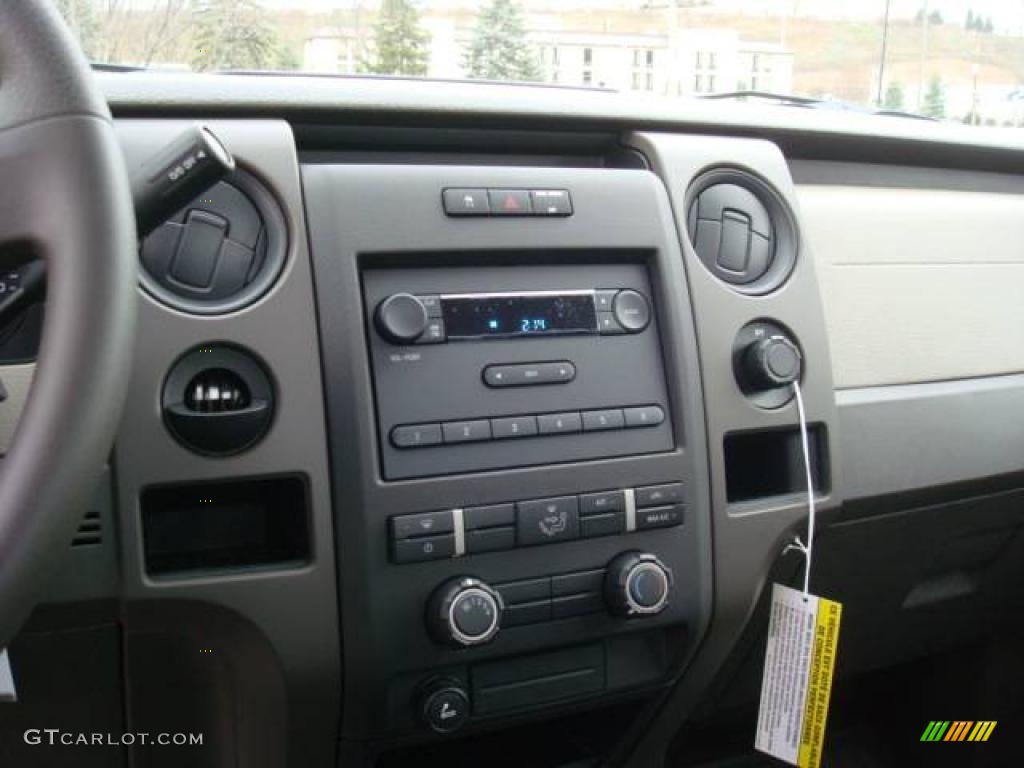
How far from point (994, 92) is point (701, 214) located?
969 mm

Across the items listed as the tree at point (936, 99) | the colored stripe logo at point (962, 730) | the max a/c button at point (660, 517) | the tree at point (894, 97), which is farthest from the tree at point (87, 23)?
the colored stripe logo at point (962, 730)

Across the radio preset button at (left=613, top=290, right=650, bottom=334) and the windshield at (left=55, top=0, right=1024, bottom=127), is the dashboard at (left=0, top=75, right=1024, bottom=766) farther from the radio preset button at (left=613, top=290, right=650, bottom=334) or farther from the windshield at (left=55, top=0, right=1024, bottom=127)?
the windshield at (left=55, top=0, right=1024, bottom=127)

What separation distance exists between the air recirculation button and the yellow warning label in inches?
26.2

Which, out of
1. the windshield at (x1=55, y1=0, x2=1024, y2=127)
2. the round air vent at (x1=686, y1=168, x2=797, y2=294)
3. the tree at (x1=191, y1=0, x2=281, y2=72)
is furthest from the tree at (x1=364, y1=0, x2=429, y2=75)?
the round air vent at (x1=686, y1=168, x2=797, y2=294)

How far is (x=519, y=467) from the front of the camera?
1.09 meters

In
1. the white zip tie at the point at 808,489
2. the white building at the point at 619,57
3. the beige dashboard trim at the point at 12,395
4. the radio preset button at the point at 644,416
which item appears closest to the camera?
the beige dashboard trim at the point at 12,395

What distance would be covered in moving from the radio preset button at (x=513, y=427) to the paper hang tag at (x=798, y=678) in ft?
1.32

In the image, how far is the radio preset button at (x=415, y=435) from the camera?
1.04m

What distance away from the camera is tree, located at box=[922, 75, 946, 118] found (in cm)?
190

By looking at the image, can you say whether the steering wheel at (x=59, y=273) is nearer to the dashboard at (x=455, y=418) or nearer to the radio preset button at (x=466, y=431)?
the dashboard at (x=455, y=418)

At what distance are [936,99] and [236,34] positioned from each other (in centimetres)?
126

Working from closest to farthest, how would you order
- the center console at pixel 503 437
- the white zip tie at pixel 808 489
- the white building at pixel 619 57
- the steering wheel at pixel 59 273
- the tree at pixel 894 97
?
the steering wheel at pixel 59 273 → the center console at pixel 503 437 → the white zip tie at pixel 808 489 → the white building at pixel 619 57 → the tree at pixel 894 97

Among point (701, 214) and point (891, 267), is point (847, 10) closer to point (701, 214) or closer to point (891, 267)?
point (891, 267)

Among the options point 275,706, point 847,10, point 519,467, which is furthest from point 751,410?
point 847,10
